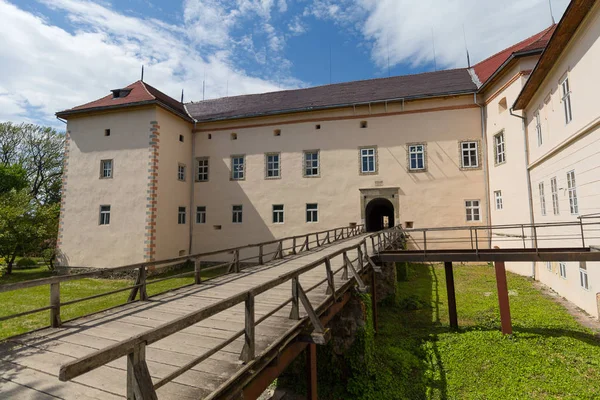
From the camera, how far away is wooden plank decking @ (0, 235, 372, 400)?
2834mm

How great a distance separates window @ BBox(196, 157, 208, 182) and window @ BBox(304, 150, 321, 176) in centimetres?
697

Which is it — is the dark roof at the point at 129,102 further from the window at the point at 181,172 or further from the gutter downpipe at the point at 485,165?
the gutter downpipe at the point at 485,165

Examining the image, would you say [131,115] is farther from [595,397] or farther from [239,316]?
[595,397]

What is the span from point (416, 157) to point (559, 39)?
949 centimetres

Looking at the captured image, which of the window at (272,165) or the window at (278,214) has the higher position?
the window at (272,165)

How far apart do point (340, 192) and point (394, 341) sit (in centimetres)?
1123

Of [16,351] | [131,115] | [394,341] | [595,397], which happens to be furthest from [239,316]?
[131,115]

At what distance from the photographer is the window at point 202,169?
69.5 feet

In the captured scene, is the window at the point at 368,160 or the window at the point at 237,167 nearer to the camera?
the window at the point at 368,160

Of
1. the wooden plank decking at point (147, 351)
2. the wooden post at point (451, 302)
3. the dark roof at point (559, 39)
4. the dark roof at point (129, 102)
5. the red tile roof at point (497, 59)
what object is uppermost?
the red tile roof at point (497, 59)

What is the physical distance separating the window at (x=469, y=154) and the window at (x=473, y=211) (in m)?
2.07

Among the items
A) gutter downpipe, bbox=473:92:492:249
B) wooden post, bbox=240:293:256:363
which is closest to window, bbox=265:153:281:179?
gutter downpipe, bbox=473:92:492:249

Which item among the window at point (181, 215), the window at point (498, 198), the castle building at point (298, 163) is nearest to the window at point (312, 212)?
the castle building at point (298, 163)

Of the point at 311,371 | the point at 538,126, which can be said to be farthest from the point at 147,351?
the point at 538,126
